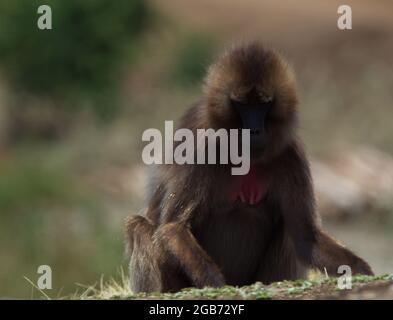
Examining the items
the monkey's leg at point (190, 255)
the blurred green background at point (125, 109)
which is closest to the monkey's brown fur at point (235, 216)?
the monkey's leg at point (190, 255)

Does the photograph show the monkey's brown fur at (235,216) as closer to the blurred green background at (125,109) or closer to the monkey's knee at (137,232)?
the monkey's knee at (137,232)

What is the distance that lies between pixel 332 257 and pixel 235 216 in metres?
0.97

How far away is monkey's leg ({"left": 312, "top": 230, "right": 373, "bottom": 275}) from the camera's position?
34.0 ft

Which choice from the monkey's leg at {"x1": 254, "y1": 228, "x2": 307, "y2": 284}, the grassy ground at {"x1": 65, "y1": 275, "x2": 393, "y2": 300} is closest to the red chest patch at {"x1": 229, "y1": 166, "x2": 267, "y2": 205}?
the monkey's leg at {"x1": 254, "y1": 228, "x2": 307, "y2": 284}

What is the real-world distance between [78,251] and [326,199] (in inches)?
235

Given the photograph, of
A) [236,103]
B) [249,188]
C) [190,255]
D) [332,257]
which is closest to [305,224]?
[332,257]

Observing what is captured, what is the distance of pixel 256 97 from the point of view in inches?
389

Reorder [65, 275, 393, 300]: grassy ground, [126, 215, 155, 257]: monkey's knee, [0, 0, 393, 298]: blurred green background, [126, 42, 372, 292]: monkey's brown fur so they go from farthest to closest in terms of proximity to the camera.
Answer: [0, 0, 393, 298]: blurred green background
[126, 215, 155, 257]: monkey's knee
[126, 42, 372, 292]: monkey's brown fur
[65, 275, 393, 300]: grassy ground

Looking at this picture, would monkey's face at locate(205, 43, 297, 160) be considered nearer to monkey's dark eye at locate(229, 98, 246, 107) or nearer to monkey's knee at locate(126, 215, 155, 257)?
monkey's dark eye at locate(229, 98, 246, 107)

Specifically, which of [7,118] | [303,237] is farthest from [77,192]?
[303,237]

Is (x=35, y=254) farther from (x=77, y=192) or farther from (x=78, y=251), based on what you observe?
(x=77, y=192)

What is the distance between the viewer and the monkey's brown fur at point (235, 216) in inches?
394

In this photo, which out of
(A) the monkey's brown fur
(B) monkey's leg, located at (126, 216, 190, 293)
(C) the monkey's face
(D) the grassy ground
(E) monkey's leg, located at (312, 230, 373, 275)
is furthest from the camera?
(E) monkey's leg, located at (312, 230, 373, 275)

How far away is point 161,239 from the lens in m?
10.2
